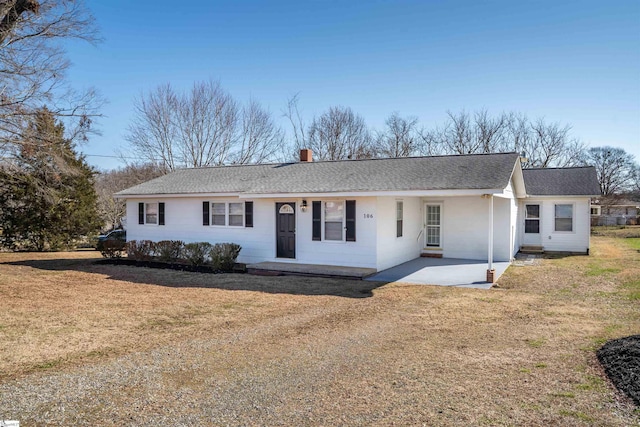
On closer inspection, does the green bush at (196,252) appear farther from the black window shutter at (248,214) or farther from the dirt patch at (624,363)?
the dirt patch at (624,363)

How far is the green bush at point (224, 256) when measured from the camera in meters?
14.0

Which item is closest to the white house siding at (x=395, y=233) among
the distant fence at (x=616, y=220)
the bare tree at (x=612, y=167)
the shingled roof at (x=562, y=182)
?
the shingled roof at (x=562, y=182)

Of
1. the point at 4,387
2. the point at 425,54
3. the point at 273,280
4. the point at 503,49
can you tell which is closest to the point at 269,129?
the point at 425,54

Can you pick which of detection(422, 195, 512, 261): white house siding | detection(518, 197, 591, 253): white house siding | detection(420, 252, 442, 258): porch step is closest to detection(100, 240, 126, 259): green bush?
detection(420, 252, 442, 258): porch step

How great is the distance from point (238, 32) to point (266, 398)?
676 inches

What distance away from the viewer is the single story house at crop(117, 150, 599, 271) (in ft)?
42.2

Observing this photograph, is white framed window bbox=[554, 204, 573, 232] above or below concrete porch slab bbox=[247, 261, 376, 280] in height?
above

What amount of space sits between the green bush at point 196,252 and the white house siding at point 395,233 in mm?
6069

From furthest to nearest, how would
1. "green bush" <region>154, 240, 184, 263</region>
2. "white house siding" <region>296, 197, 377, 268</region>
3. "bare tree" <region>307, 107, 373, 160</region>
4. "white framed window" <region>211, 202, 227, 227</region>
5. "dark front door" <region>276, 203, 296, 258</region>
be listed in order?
"bare tree" <region>307, 107, 373, 160</region> → "white framed window" <region>211, 202, 227, 227</region> → "green bush" <region>154, 240, 184, 263</region> → "dark front door" <region>276, 203, 296, 258</region> → "white house siding" <region>296, 197, 377, 268</region>

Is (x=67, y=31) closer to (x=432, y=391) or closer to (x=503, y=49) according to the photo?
(x=432, y=391)

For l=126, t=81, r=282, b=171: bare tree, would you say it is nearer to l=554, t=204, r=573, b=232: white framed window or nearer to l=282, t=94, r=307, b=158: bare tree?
l=282, t=94, r=307, b=158: bare tree

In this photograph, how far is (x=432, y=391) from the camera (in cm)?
446

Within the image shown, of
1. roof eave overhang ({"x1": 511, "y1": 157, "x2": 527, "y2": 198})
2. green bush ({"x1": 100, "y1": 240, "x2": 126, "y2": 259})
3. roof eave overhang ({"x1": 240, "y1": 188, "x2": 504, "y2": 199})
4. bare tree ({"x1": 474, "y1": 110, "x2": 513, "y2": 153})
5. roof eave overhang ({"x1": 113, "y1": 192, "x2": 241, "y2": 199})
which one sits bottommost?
green bush ({"x1": 100, "y1": 240, "x2": 126, "y2": 259})

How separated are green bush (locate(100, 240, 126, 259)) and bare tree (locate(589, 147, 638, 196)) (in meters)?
49.4
